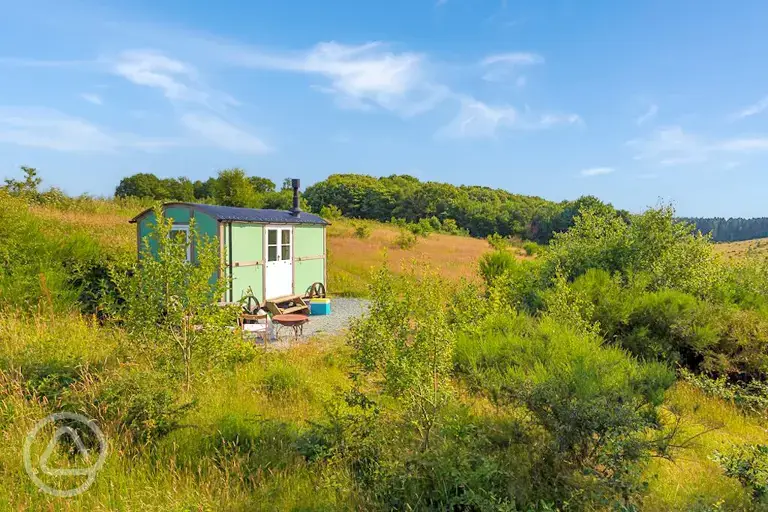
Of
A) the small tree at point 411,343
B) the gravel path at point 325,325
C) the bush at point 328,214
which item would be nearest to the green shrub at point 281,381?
the small tree at point 411,343

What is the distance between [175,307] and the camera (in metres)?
4.44

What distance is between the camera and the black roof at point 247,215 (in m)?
9.87

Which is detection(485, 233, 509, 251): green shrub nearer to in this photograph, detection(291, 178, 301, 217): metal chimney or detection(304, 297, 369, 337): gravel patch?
detection(304, 297, 369, 337): gravel patch

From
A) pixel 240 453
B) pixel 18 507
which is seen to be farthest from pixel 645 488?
pixel 18 507

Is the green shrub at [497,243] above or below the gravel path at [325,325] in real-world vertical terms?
above

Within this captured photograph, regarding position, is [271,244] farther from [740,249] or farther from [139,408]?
[740,249]

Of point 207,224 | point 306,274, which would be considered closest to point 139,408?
point 207,224

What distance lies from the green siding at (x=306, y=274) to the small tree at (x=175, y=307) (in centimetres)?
792

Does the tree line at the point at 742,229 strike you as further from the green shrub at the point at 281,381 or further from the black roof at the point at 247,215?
the green shrub at the point at 281,381

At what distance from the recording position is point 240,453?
11.4 ft

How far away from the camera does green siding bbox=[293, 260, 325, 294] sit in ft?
→ 41.2

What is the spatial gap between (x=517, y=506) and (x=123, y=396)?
3.25 m

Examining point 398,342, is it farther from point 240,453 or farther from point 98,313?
point 98,313
